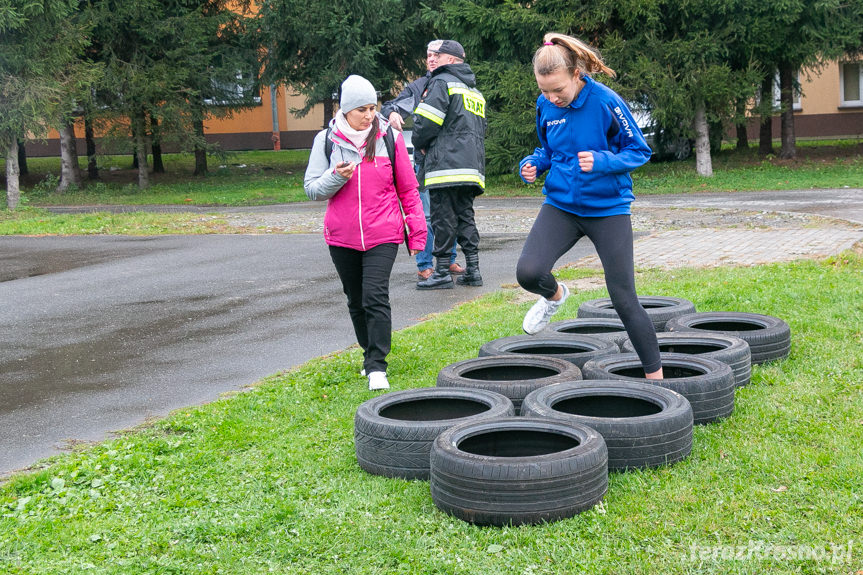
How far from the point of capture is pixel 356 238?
5.81 metres

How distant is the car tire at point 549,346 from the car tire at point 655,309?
0.74m

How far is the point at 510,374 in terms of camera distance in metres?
5.55

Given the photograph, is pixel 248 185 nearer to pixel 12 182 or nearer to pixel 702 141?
pixel 12 182

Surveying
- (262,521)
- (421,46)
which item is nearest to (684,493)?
(262,521)

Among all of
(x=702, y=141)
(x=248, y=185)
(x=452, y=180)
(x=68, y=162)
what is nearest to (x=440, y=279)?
(x=452, y=180)

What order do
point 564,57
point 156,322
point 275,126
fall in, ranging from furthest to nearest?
point 275,126 → point 156,322 → point 564,57

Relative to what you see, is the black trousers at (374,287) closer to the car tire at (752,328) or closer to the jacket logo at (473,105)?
the car tire at (752,328)

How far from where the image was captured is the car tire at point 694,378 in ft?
15.5

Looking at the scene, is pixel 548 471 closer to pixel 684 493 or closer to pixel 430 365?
pixel 684 493

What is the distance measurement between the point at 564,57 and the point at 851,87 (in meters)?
40.9

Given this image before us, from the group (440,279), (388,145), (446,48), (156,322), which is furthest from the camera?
(440,279)

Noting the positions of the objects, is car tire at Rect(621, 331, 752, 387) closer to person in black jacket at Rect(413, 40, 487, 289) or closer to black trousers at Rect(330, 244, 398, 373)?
black trousers at Rect(330, 244, 398, 373)

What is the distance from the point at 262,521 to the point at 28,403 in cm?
308

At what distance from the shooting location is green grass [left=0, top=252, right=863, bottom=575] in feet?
11.0
